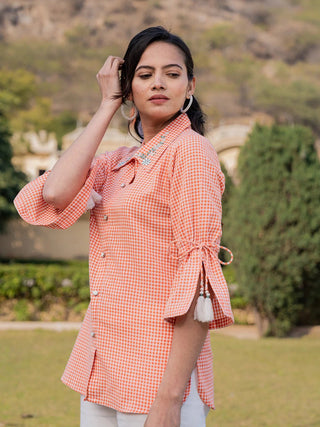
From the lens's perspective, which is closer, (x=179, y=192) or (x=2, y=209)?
(x=179, y=192)

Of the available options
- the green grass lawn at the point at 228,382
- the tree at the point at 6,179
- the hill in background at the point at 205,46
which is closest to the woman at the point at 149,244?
the green grass lawn at the point at 228,382

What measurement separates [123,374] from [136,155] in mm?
549

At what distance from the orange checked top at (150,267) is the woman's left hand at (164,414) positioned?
6 cm

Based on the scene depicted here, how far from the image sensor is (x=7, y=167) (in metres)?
13.7

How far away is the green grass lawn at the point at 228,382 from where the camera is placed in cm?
450

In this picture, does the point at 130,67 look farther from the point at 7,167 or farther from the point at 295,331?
the point at 7,167

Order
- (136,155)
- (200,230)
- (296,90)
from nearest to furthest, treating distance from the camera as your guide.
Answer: (200,230) < (136,155) < (296,90)

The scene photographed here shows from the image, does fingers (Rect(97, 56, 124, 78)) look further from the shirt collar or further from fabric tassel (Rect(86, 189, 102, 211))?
fabric tassel (Rect(86, 189, 102, 211))

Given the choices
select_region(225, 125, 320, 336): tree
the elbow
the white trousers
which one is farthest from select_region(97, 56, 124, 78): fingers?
select_region(225, 125, 320, 336): tree

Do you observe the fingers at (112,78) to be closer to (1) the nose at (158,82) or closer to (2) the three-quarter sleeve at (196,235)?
(1) the nose at (158,82)

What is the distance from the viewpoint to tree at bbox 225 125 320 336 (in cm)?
792

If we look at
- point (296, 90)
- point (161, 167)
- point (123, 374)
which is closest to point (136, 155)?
point (161, 167)

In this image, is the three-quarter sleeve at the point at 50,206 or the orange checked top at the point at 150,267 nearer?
the orange checked top at the point at 150,267

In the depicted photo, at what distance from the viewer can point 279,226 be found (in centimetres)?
798
